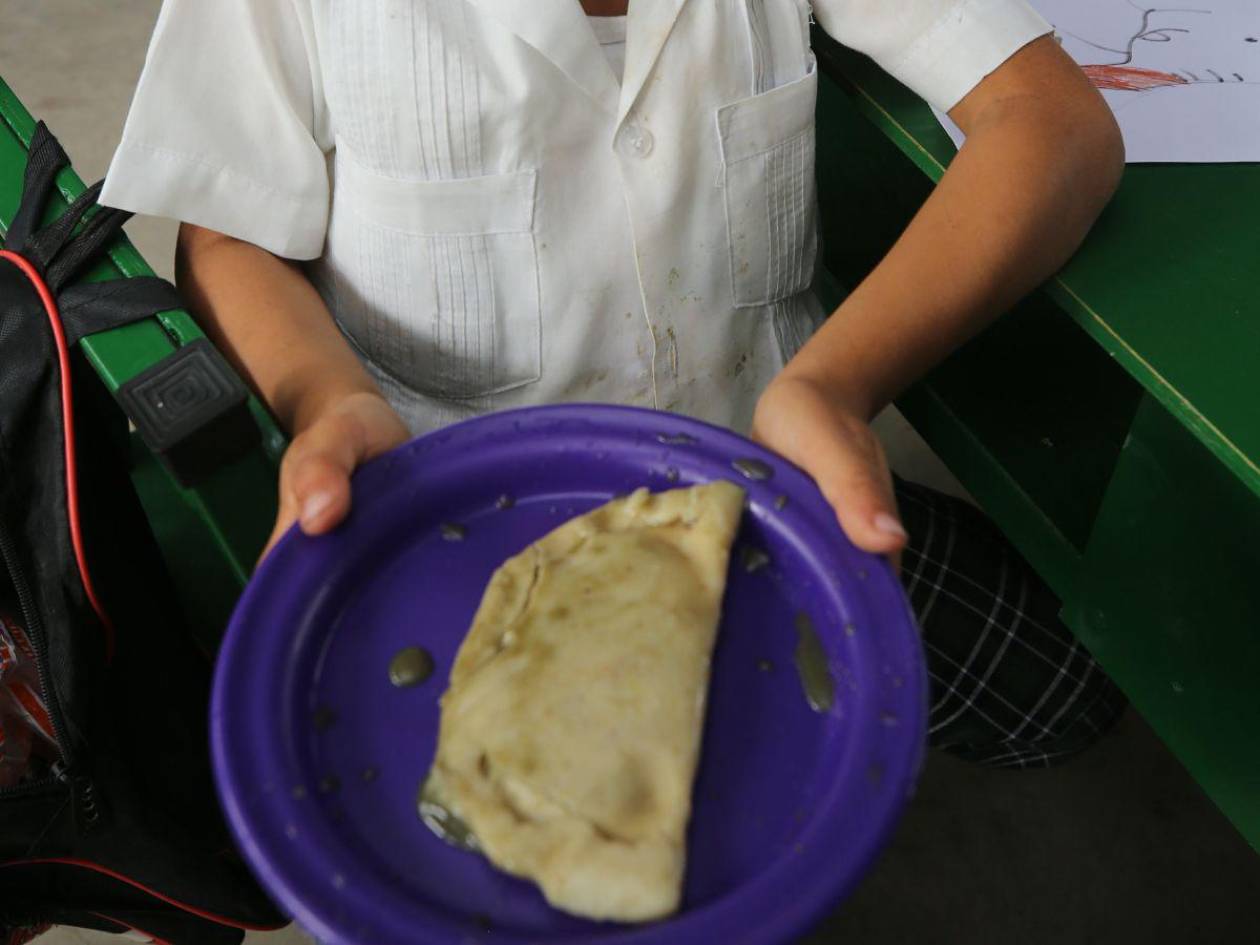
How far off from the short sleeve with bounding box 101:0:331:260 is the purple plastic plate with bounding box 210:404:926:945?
10.1 inches

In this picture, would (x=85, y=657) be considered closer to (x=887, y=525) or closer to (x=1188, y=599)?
(x=887, y=525)

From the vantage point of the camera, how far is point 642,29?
75 cm

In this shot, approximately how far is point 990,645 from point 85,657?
2.59 ft

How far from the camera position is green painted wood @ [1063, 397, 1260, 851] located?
34.3 inches

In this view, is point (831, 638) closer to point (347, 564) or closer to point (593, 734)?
point (593, 734)

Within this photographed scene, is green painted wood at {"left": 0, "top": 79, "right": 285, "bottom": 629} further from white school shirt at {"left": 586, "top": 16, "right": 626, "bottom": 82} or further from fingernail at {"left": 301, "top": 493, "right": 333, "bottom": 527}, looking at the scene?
white school shirt at {"left": 586, "top": 16, "right": 626, "bottom": 82}

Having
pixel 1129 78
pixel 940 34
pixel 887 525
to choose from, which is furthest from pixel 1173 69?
pixel 887 525

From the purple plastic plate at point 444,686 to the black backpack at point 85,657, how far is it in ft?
0.70

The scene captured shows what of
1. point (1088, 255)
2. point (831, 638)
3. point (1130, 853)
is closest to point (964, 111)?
point (1088, 255)

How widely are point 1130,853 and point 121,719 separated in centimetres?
109

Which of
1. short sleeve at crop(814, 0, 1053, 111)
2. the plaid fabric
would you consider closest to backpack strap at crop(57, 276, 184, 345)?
short sleeve at crop(814, 0, 1053, 111)

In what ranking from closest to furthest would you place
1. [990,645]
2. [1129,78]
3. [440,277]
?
[440,277], [1129,78], [990,645]

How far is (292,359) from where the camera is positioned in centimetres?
75

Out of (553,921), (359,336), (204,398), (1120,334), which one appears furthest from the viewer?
(359,336)
